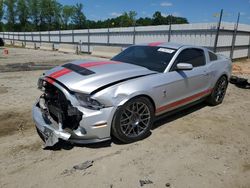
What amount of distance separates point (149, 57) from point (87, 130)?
204 cm

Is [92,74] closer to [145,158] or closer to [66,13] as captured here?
[145,158]

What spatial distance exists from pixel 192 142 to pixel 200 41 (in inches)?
478

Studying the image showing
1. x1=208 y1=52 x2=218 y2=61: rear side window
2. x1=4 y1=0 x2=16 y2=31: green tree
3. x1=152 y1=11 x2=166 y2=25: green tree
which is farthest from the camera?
x1=4 y1=0 x2=16 y2=31: green tree

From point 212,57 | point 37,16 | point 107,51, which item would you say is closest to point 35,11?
point 37,16

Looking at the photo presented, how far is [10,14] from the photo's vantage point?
86250 millimetres

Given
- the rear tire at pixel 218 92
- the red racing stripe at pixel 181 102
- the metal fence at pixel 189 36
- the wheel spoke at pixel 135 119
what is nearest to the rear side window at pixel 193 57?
the red racing stripe at pixel 181 102

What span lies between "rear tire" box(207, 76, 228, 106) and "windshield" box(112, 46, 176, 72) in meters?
1.84

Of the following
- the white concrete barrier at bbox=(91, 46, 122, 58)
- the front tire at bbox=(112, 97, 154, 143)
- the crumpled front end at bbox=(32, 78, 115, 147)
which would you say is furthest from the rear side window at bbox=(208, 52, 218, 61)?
the white concrete barrier at bbox=(91, 46, 122, 58)

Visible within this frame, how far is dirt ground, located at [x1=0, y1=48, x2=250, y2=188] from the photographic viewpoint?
9.84 ft

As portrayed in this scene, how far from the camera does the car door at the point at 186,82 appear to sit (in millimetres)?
4340

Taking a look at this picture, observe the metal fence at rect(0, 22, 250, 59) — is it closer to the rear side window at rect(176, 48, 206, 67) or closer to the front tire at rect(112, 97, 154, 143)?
the rear side window at rect(176, 48, 206, 67)

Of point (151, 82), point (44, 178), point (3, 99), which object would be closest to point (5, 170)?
point (44, 178)

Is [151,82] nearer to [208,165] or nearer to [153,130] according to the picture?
[153,130]

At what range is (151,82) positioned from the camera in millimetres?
3984
